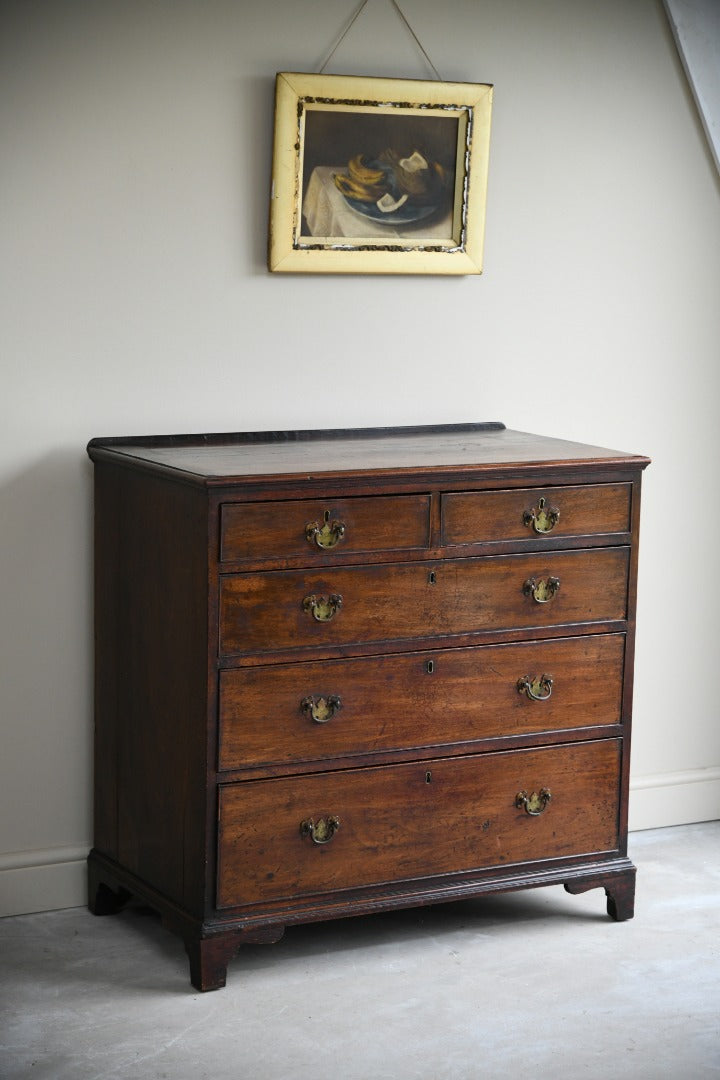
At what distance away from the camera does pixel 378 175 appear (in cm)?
379

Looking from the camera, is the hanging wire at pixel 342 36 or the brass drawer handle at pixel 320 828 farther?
the hanging wire at pixel 342 36

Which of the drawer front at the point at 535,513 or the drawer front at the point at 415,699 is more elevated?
the drawer front at the point at 535,513

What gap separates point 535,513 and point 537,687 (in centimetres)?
42

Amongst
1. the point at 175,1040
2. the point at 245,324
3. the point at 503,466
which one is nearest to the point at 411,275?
the point at 245,324

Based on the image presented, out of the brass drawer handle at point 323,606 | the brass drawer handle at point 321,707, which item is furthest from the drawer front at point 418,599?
the brass drawer handle at point 321,707

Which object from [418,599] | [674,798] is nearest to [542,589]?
[418,599]

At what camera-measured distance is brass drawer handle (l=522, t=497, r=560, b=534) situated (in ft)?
11.4

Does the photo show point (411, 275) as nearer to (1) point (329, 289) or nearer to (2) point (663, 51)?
(1) point (329, 289)

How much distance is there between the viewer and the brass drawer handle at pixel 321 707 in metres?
3.30

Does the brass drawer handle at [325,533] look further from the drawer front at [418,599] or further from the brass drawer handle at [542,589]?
the brass drawer handle at [542,589]

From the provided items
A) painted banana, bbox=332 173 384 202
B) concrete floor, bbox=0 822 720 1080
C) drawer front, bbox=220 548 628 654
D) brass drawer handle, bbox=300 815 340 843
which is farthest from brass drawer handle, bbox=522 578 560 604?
painted banana, bbox=332 173 384 202

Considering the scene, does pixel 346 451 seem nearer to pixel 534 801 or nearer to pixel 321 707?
pixel 321 707

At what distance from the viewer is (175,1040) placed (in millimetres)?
3064

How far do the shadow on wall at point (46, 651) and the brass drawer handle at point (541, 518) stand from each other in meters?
1.07
